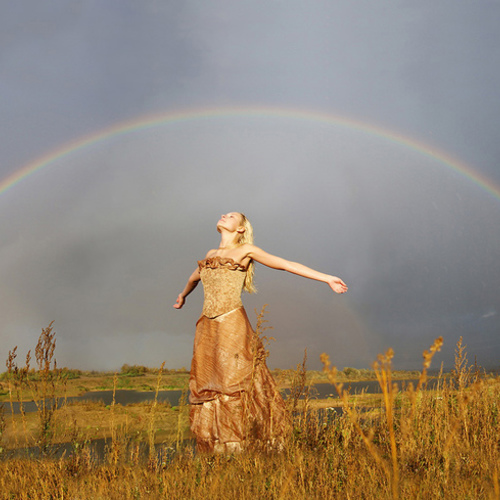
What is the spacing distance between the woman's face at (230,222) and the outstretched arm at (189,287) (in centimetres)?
79

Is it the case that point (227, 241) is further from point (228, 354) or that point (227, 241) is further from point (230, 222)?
point (228, 354)

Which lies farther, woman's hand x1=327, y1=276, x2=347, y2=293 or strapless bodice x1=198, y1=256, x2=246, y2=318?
strapless bodice x1=198, y1=256, x2=246, y2=318

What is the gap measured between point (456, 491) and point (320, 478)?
95 centimetres

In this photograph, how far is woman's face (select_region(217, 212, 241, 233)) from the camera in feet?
21.5

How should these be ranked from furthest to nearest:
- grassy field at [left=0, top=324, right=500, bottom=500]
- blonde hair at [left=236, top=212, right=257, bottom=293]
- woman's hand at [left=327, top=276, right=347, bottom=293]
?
blonde hair at [left=236, top=212, right=257, bottom=293], woman's hand at [left=327, top=276, right=347, bottom=293], grassy field at [left=0, top=324, right=500, bottom=500]

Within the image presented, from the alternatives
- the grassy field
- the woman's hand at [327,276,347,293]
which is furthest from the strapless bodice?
the grassy field

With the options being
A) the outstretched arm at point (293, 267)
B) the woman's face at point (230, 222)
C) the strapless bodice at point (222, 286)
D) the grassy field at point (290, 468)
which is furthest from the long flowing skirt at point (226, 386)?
the woman's face at point (230, 222)

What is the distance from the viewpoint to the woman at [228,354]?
535cm

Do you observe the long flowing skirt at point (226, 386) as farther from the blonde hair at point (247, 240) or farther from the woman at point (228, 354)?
the blonde hair at point (247, 240)

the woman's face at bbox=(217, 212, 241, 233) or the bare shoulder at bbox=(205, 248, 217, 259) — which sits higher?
the woman's face at bbox=(217, 212, 241, 233)

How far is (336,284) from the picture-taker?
5.37 meters

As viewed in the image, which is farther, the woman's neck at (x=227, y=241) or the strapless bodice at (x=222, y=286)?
the woman's neck at (x=227, y=241)

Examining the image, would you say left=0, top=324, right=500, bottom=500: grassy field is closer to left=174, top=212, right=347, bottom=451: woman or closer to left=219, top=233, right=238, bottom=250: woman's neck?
left=174, top=212, right=347, bottom=451: woman

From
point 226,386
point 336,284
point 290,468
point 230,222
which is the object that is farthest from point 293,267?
point 290,468
